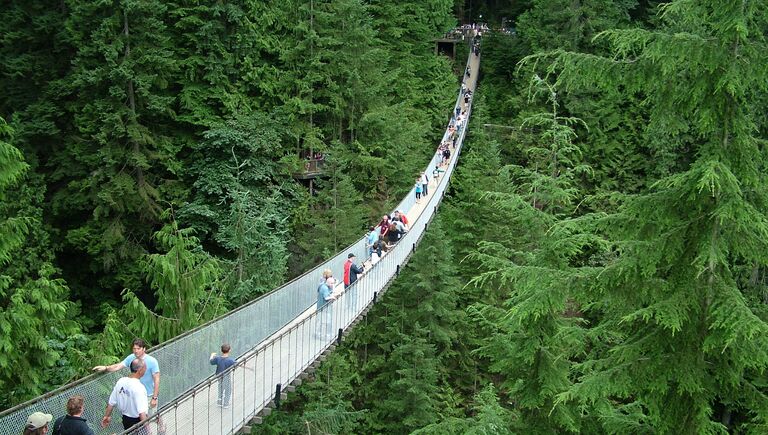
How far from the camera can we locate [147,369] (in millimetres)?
6215

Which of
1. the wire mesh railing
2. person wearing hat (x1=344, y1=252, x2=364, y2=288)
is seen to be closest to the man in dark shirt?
the wire mesh railing

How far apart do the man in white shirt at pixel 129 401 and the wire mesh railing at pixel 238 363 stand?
0.46 feet

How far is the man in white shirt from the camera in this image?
5680 millimetres

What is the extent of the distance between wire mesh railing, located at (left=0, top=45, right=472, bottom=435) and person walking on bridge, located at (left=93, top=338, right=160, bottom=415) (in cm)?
7

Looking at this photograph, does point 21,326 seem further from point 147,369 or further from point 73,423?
point 73,423

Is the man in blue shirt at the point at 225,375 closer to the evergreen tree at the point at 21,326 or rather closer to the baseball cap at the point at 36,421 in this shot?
the evergreen tree at the point at 21,326

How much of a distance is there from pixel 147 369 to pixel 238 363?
4.77 feet

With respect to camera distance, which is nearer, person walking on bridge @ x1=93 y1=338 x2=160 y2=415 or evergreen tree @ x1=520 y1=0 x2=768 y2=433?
evergreen tree @ x1=520 y1=0 x2=768 y2=433

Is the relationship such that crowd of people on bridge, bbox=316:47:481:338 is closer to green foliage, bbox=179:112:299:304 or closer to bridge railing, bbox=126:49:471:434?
Answer: bridge railing, bbox=126:49:471:434

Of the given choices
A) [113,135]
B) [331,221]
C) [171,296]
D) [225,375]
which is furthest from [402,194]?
[225,375]

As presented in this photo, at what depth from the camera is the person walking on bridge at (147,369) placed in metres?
5.99

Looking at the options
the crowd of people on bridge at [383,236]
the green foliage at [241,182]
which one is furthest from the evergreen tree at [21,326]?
the green foliage at [241,182]

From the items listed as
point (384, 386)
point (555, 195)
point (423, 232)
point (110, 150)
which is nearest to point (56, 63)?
point (110, 150)

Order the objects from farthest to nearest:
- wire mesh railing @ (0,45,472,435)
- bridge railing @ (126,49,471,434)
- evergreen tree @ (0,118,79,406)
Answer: evergreen tree @ (0,118,79,406) < bridge railing @ (126,49,471,434) < wire mesh railing @ (0,45,472,435)
